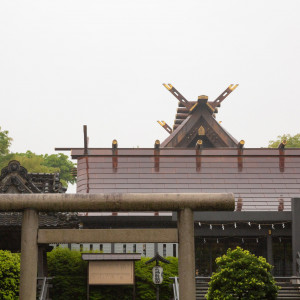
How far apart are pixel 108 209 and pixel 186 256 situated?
1.72 meters

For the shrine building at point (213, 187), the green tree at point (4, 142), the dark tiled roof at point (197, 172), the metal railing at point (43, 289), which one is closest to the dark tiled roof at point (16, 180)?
the shrine building at point (213, 187)

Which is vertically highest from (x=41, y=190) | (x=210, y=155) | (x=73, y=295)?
(x=210, y=155)

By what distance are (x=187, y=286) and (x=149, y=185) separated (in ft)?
72.8

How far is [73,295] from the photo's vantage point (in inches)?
1131

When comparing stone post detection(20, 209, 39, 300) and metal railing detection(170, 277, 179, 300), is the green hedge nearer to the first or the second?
metal railing detection(170, 277, 179, 300)

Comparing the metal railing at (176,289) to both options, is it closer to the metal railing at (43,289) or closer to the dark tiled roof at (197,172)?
the metal railing at (43,289)

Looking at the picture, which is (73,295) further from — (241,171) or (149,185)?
(241,171)

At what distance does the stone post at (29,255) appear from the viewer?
11.5 m

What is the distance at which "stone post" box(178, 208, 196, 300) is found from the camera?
11766mm

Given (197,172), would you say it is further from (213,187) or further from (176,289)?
(176,289)

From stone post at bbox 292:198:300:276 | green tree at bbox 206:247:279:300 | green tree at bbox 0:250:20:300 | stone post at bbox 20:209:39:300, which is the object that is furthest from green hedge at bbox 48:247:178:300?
stone post at bbox 20:209:39:300

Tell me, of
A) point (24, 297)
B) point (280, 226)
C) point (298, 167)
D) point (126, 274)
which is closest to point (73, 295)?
point (126, 274)

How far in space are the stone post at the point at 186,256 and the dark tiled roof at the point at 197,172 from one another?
69.5 ft

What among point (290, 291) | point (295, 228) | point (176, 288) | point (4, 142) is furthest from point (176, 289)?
point (4, 142)
